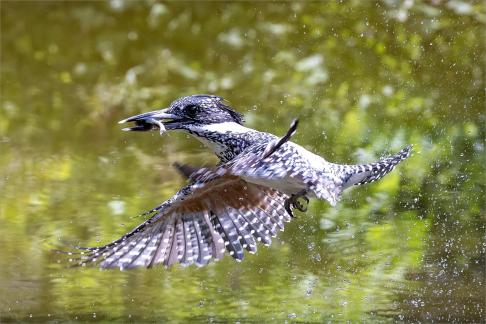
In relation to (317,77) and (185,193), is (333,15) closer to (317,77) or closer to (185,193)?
(317,77)

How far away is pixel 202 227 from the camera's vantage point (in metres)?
5.09

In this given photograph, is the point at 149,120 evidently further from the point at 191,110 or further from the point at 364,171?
the point at 364,171

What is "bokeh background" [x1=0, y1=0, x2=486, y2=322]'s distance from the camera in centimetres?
552

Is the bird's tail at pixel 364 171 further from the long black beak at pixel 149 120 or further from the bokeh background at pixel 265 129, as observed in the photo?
the long black beak at pixel 149 120

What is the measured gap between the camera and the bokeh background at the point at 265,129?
5.52 metres

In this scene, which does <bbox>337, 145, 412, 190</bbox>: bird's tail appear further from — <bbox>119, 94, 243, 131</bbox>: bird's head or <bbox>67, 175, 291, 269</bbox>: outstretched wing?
<bbox>119, 94, 243, 131</bbox>: bird's head

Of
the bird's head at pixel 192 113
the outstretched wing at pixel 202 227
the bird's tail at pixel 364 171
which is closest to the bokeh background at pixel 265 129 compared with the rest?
the outstretched wing at pixel 202 227

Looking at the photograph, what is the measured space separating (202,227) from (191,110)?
31.7 inches

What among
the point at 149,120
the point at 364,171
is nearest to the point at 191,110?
the point at 149,120

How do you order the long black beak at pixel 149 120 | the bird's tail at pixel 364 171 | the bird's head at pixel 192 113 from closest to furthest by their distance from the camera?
1. the bird's tail at pixel 364 171
2. the long black beak at pixel 149 120
3. the bird's head at pixel 192 113

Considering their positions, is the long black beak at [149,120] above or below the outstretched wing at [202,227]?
above

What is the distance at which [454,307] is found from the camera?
17.3 ft

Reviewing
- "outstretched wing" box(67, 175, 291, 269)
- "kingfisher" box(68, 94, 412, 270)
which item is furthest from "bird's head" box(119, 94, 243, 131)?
"outstretched wing" box(67, 175, 291, 269)

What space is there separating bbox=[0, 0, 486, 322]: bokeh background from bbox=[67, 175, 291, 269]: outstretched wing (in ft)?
1.76
